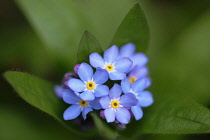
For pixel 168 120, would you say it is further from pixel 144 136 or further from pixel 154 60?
pixel 154 60

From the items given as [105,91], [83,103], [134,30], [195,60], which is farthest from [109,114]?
[195,60]

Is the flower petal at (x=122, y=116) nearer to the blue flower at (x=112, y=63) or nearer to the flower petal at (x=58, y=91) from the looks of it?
the blue flower at (x=112, y=63)

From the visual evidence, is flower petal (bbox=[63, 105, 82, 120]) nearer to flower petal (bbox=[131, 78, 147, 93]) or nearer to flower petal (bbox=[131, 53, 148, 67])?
flower petal (bbox=[131, 78, 147, 93])

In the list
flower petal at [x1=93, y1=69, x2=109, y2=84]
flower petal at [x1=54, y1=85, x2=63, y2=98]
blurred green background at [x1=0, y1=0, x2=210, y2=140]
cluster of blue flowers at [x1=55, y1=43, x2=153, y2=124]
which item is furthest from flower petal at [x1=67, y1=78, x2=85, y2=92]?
blurred green background at [x1=0, y1=0, x2=210, y2=140]

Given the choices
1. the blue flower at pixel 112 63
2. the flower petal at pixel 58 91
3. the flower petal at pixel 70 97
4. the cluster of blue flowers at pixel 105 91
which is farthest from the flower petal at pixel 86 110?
the flower petal at pixel 58 91

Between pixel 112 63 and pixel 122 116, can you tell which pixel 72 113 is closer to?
pixel 122 116

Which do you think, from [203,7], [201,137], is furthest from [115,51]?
[203,7]
